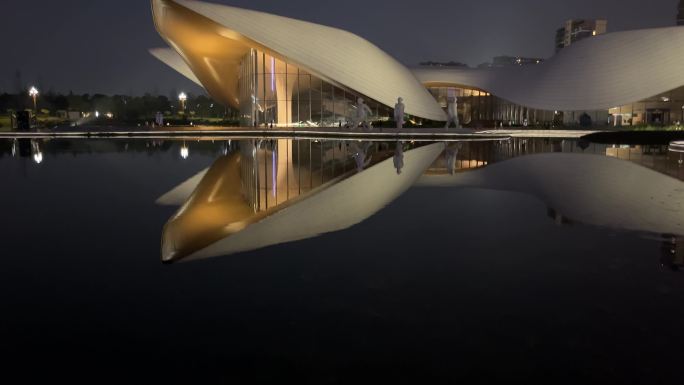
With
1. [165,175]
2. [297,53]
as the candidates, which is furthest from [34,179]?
[297,53]

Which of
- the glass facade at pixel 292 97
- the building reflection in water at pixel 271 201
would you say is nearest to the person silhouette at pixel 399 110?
Result: the glass facade at pixel 292 97

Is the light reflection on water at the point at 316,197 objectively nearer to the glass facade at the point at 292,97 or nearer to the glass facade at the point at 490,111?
the glass facade at the point at 292,97

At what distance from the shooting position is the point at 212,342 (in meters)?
3.17

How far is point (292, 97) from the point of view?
3719 centimetres

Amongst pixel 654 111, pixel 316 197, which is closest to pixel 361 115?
pixel 654 111

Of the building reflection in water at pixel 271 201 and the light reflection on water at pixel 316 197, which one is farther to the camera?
the light reflection on water at pixel 316 197

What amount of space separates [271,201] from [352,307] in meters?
4.80

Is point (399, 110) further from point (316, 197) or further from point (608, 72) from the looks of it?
point (316, 197)

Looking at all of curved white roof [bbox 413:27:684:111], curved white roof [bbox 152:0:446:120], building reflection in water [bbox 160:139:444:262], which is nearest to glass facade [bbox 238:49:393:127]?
curved white roof [bbox 152:0:446:120]

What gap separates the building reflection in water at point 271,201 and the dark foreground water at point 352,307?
1.17 ft

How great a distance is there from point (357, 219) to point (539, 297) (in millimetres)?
3196

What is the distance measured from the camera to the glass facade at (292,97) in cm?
3631

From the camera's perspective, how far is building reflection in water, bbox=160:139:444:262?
591 centimetres

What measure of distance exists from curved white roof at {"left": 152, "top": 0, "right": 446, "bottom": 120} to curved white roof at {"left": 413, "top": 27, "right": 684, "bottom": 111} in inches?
437
